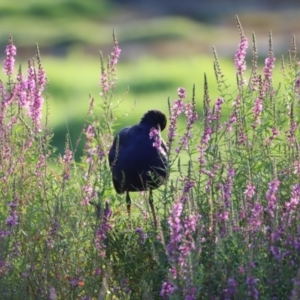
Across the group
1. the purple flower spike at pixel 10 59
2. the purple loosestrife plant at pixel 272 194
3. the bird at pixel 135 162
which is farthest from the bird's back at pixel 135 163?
the purple loosestrife plant at pixel 272 194

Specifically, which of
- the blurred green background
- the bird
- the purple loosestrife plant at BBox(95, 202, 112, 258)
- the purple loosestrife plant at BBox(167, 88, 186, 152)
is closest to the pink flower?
the purple loosestrife plant at BBox(167, 88, 186, 152)

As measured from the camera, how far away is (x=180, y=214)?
166 inches

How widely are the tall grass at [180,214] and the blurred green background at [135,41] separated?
A: 986cm

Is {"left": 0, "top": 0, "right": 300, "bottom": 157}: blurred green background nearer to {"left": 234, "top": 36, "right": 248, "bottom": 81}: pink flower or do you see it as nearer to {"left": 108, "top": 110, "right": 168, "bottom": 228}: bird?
{"left": 108, "top": 110, "right": 168, "bottom": 228}: bird

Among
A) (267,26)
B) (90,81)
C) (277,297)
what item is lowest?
(277,297)

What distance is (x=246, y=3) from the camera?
50969 millimetres

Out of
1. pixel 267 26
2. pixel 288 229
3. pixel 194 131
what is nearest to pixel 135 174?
pixel 194 131

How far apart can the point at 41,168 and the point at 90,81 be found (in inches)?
671

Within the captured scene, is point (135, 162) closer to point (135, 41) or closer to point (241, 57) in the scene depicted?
point (241, 57)

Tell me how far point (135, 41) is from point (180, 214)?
32451mm

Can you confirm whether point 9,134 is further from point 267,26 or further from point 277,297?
point 267,26

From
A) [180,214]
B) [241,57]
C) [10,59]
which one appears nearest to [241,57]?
[241,57]

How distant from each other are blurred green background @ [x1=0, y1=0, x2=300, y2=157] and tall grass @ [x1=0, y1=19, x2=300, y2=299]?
9861 millimetres

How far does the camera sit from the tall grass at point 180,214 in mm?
4199
